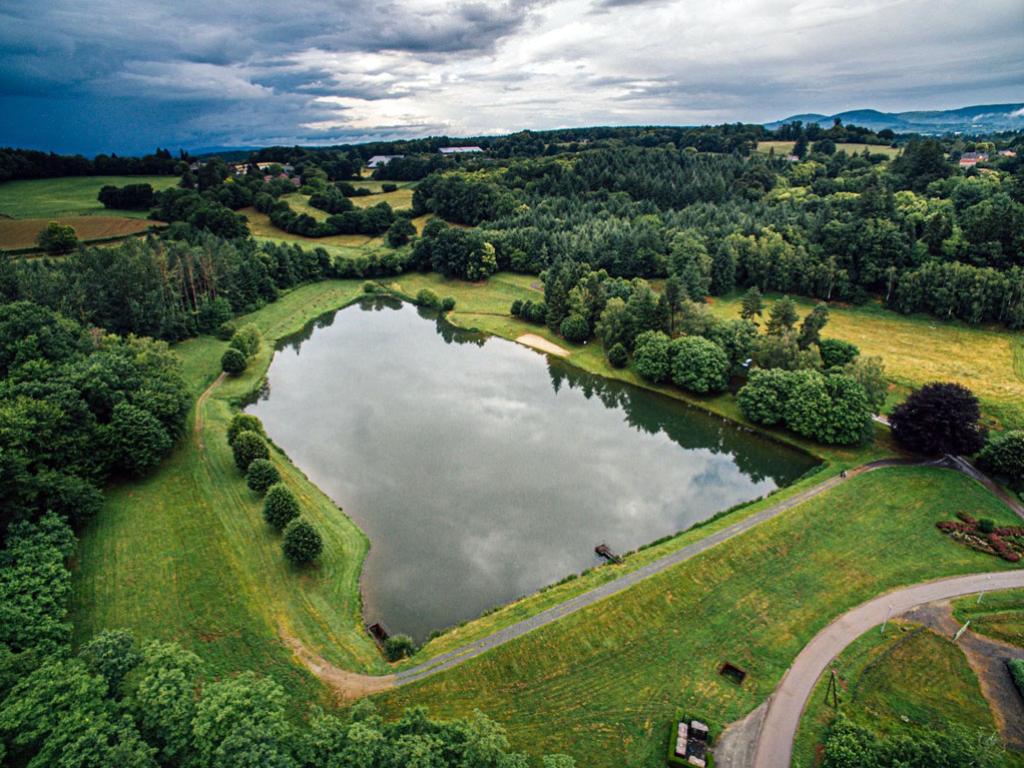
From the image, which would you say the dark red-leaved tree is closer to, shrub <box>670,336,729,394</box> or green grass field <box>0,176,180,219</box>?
shrub <box>670,336,729,394</box>

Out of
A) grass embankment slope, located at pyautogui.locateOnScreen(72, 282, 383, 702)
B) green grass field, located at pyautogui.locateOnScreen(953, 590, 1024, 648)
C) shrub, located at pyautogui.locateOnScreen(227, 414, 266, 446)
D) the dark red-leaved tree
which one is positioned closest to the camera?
grass embankment slope, located at pyautogui.locateOnScreen(72, 282, 383, 702)

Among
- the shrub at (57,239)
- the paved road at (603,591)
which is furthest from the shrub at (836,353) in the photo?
the shrub at (57,239)

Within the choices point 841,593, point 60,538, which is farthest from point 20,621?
point 841,593

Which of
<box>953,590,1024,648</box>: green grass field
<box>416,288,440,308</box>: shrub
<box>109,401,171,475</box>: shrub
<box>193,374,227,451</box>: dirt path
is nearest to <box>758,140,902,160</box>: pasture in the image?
<box>416,288,440,308</box>: shrub

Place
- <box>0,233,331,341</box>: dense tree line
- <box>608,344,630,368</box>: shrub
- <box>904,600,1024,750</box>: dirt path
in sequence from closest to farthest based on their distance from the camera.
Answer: <box>904,600,1024,750</box>: dirt path < <box>0,233,331,341</box>: dense tree line < <box>608,344,630,368</box>: shrub

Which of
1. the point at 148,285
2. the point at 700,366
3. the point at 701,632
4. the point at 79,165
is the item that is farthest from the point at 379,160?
the point at 701,632

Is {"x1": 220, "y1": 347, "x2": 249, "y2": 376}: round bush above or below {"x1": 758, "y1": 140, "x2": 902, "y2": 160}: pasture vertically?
below
